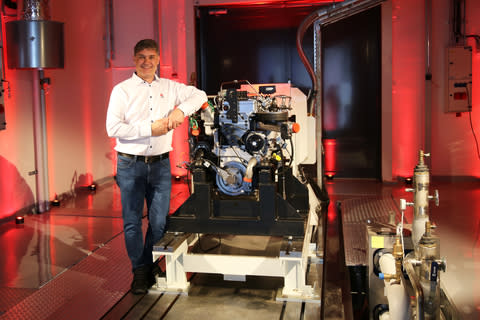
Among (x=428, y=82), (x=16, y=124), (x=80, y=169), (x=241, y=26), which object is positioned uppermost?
(x=241, y=26)

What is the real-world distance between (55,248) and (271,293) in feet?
6.19

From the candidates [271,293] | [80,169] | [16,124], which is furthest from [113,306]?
[80,169]

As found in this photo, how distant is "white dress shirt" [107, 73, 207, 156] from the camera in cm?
291

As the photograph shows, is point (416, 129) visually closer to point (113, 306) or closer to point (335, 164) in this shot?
point (335, 164)

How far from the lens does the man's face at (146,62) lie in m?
2.98

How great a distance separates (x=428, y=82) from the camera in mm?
6242

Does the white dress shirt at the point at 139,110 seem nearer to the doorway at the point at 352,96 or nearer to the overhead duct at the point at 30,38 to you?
the overhead duct at the point at 30,38

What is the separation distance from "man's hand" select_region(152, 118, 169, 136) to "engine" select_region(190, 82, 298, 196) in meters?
0.29

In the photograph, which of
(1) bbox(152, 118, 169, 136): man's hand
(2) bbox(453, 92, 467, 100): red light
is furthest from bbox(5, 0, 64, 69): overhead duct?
(2) bbox(453, 92, 467, 100): red light

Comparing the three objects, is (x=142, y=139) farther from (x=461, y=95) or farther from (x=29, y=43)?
(x=461, y=95)

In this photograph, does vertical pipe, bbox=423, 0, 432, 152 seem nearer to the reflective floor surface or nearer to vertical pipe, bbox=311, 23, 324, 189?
the reflective floor surface

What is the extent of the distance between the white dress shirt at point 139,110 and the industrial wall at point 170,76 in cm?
279

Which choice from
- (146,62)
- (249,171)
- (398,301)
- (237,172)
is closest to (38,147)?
(146,62)

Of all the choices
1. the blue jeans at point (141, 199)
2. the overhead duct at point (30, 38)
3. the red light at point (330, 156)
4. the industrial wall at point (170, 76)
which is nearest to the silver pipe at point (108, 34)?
the industrial wall at point (170, 76)
